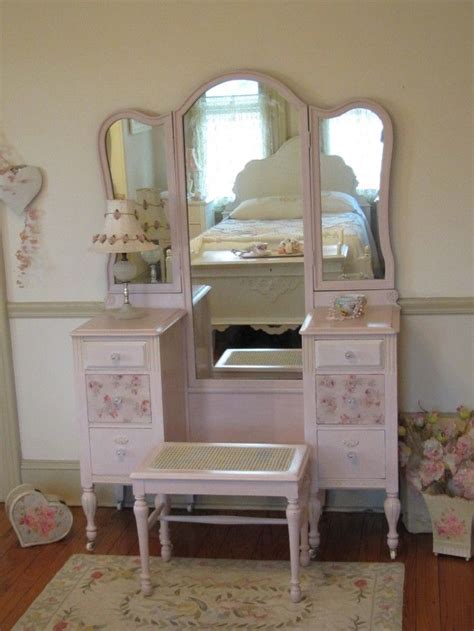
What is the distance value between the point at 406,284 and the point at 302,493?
3.12 feet

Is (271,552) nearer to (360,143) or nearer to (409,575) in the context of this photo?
(409,575)

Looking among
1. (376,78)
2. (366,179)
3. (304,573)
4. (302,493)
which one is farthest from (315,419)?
(376,78)

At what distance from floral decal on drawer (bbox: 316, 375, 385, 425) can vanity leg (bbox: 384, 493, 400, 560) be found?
0.29 meters

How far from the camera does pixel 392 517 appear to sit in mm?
3295

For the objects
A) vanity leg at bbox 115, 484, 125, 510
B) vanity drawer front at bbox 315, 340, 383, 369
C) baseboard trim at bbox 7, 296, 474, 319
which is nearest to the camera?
vanity drawer front at bbox 315, 340, 383, 369

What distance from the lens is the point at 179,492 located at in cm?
307

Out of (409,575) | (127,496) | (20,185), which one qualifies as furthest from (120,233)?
(409,575)

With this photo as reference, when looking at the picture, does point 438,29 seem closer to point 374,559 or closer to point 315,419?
point 315,419

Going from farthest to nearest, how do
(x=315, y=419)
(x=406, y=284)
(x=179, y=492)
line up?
(x=406, y=284)
(x=315, y=419)
(x=179, y=492)

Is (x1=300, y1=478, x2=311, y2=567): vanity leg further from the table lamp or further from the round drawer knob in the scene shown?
the table lamp

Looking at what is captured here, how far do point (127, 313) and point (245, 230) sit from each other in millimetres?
558

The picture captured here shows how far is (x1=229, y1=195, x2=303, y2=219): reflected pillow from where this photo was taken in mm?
3506

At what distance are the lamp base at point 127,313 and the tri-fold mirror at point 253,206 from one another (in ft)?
0.55

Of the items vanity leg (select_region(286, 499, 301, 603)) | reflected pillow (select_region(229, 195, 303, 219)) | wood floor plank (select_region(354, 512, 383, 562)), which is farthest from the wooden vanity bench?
reflected pillow (select_region(229, 195, 303, 219))
